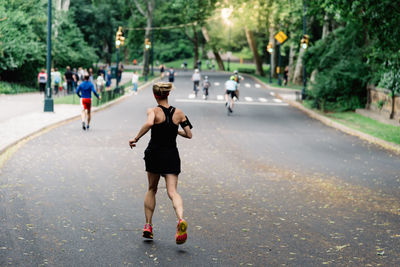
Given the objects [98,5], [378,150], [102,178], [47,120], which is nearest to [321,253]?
[102,178]

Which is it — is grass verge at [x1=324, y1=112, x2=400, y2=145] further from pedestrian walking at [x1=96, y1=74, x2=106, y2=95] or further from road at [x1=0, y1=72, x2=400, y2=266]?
pedestrian walking at [x1=96, y1=74, x2=106, y2=95]

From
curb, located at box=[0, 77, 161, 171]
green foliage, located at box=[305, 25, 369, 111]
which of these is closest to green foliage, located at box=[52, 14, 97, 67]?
curb, located at box=[0, 77, 161, 171]

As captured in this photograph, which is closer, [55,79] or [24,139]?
[24,139]

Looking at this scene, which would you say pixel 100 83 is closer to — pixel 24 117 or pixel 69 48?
pixel 24 117

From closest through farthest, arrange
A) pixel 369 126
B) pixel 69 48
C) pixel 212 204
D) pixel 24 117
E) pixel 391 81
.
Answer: pixel 212 204, pixel 24 117, pixel 369 126, pixel 391 81, pixel 69 48

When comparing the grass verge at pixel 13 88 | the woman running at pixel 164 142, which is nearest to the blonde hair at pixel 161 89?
the woman running at pixel 164 142

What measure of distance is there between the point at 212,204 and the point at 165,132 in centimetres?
273

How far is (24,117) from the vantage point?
23.4 metres

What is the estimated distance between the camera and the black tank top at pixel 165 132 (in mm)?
7176

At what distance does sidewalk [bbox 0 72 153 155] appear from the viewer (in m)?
17.5

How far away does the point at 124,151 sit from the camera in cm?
1559

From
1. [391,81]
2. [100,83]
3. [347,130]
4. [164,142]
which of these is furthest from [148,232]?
[100,83]

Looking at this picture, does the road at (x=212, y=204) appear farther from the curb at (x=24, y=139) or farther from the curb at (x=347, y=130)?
the curb at (x=347, y=130)

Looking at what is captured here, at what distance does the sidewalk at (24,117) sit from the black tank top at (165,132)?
836 cm
